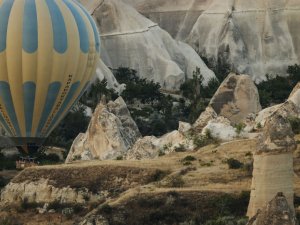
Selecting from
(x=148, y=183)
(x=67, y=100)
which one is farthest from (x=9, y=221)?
(x=67, y=100)

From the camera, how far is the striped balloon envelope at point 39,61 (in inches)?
2442

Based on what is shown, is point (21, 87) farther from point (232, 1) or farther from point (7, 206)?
point (232, 1)

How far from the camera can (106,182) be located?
168 ft

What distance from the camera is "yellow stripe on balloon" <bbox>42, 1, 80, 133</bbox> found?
2479 inches

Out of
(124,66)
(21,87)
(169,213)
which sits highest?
(124,66)

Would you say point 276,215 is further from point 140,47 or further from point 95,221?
point 140,47

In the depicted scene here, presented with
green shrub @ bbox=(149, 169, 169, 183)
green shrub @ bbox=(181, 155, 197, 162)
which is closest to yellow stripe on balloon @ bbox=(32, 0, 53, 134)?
green shrub @ bbox=(181, 155, 197, 162)

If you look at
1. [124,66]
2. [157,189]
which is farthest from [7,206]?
[124,66]

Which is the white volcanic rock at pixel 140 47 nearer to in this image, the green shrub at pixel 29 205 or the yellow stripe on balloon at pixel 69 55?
the yellow stripe on balloon at pixel 69 55

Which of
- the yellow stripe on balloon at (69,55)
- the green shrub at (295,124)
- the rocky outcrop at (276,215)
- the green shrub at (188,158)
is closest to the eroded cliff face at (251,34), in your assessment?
the yellow stripe on balloon at (69,55)

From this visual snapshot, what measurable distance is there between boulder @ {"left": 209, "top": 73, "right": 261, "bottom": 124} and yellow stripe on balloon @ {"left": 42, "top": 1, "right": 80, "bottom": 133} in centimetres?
1701

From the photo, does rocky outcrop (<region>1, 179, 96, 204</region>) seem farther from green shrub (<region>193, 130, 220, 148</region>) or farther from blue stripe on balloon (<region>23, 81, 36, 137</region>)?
blue stripe on balloon (<region>23, 81, 36, 137</region>)

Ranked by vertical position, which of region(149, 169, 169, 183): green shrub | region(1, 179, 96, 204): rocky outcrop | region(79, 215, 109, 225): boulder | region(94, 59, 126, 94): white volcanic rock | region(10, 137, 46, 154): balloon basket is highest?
region(94, 59, 126, 94): white volcanic rock

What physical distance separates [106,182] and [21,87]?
12.5 metres
